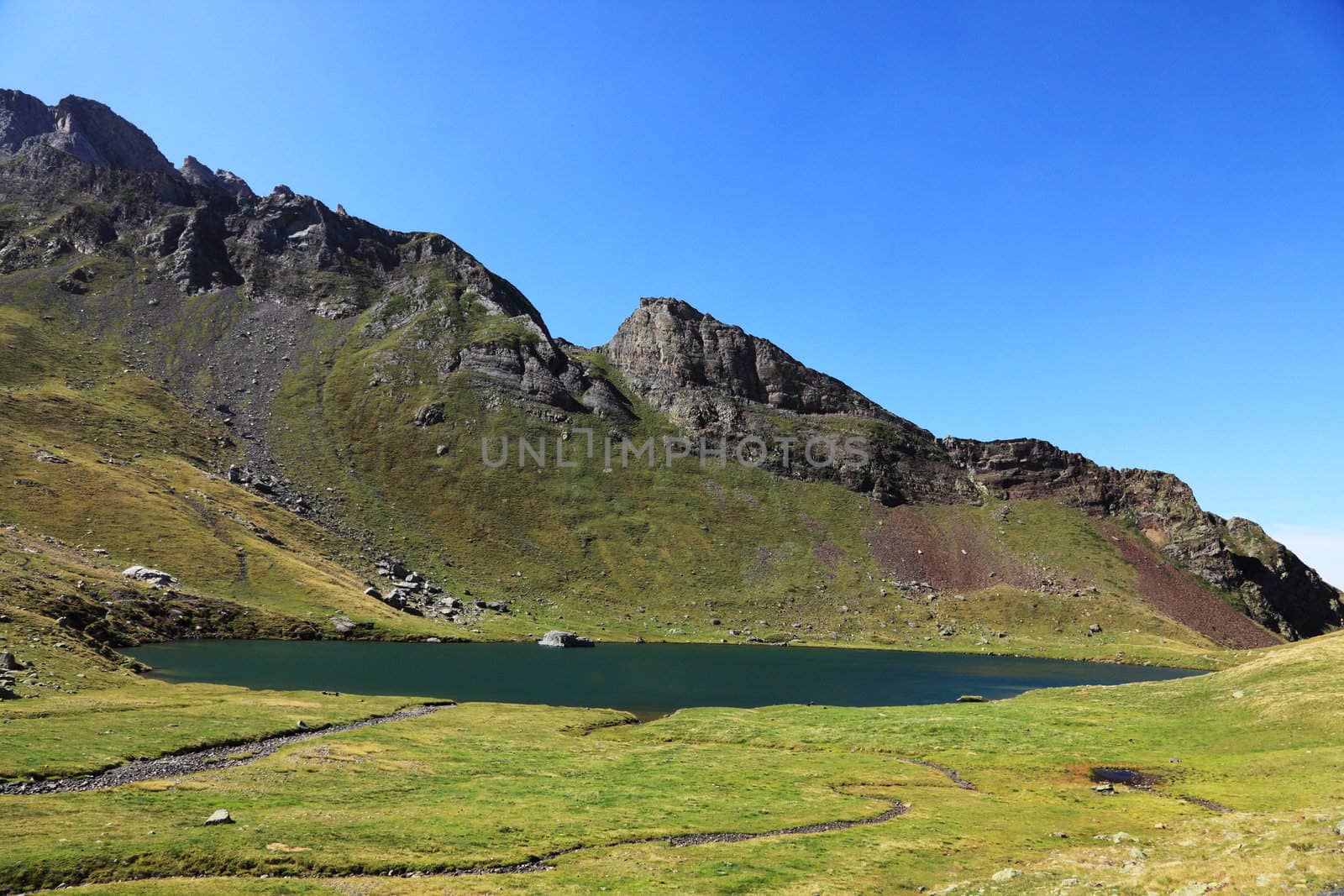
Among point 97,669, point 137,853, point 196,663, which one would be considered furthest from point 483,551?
point 137,853

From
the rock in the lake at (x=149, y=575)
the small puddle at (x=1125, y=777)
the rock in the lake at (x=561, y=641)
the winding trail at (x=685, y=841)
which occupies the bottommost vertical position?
the rock in the lake at (x=561, y=641)

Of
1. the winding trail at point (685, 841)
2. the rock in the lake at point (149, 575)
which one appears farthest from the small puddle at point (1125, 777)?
the rock in the lake at point (149, 575)

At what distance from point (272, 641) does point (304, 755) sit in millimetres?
74161

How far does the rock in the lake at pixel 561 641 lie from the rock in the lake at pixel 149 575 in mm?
63356

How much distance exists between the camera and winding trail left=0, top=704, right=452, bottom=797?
119ft

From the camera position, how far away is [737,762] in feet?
177

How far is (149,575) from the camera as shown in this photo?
11044cm

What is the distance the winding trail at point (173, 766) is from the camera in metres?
36.1

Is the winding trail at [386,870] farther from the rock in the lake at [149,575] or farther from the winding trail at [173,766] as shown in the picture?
the rock in the lake at [149,575]

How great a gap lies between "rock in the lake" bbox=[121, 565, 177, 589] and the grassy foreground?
54.6 metres

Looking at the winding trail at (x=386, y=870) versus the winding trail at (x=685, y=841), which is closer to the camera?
the winding trail at (x=685, y=841)

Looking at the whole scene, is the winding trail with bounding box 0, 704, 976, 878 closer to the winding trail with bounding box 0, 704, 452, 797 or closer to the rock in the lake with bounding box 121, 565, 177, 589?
the winding trail with bounding box 0, 704, 452, 797

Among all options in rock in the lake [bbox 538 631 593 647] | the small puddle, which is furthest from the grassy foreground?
rock in the lake [bbox 538 631 593 647]

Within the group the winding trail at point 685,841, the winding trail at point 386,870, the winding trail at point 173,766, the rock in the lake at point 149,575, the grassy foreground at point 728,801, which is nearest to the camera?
the grassy foreground at point 728,801
